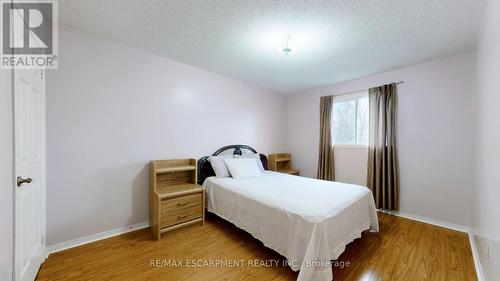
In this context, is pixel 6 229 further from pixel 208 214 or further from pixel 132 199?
pixel 208 214

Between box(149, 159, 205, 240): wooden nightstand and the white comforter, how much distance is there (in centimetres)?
28

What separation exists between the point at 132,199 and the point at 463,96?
456 centimetres

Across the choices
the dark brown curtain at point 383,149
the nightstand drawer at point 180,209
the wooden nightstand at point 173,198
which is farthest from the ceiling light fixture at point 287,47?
the nightstand drawer at point 180,209

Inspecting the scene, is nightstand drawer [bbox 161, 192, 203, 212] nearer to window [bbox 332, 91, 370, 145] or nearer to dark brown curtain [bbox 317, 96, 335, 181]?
dark brown curtain [bbox 317, 96, 335, 181]

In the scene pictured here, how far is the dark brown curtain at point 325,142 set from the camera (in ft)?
12.4

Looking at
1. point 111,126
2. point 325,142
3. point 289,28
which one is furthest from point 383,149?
point 111,126

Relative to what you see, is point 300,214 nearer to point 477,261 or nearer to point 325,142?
point 477,261

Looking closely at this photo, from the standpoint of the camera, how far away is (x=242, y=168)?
10.2 ft

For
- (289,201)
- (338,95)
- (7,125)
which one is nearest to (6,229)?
(7,125)

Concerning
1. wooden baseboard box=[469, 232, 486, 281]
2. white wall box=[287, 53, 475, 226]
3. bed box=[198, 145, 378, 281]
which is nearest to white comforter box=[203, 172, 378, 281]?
bed box=[198, 145, 378, 281]

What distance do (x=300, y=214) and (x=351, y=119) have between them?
8.85 feet

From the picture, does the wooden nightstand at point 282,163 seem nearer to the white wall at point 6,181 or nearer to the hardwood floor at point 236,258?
the hardwood floor at point 236,258

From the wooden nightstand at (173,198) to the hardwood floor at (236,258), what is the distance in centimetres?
15

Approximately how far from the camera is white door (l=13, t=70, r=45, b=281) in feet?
4.09
